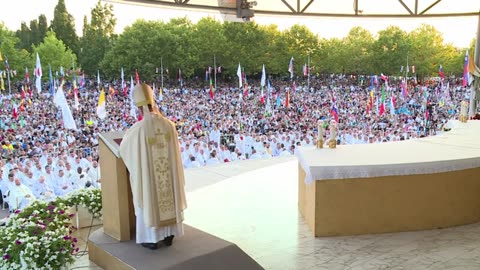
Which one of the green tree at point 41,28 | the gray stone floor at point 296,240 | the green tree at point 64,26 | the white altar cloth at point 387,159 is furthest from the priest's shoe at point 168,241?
the green tree at point 41,28

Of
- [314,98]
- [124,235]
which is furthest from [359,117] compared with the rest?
[124,235]

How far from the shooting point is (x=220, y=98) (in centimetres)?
3288

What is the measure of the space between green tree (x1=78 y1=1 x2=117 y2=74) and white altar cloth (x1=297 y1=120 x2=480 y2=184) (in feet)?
124

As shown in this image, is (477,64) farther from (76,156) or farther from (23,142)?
(23,142)

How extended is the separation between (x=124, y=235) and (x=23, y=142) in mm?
11774

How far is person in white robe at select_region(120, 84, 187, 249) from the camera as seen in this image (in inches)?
138

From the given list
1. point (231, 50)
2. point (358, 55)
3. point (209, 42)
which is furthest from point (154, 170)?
point (358, 55)

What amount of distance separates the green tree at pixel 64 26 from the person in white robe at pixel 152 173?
44735 millimetres

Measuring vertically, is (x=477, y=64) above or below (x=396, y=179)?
above

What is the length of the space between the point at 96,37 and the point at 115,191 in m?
41.6

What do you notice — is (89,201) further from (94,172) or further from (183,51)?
(183,51)

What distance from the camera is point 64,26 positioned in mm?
44875

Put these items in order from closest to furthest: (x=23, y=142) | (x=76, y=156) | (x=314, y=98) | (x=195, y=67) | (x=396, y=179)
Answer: (x=396, y=179) → (x=76, y=156) → (x=23, y=142) → (x=314, y=98) → (x=195, y=67)

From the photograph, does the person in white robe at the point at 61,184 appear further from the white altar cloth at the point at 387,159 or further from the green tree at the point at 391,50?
the green tree at the point at 391,50
